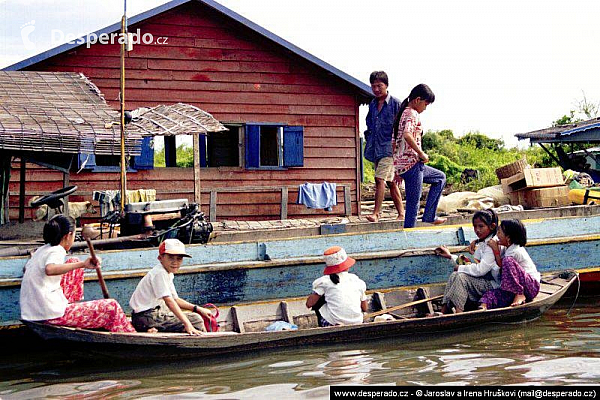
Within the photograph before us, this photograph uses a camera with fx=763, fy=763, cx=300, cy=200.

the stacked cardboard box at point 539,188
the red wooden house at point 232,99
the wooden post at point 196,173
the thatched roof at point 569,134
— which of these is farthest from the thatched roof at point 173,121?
the thatched roof at point 569,134

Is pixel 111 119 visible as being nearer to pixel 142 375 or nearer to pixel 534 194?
pixel 142 375

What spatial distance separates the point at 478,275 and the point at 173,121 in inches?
220

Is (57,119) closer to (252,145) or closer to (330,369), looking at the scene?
(330,369)

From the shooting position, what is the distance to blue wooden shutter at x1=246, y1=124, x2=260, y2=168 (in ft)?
49.8

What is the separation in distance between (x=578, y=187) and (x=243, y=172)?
20.7 ft

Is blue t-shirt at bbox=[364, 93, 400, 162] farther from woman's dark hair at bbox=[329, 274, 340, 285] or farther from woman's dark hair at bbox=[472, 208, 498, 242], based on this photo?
woman's dark hair at bbox=[329, 274, 340, 285]

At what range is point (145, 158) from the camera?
14484mm

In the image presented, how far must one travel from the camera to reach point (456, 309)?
8.29m

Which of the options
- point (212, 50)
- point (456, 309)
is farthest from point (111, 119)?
A: point (212, 50)

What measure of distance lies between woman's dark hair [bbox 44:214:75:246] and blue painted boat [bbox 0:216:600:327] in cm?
107

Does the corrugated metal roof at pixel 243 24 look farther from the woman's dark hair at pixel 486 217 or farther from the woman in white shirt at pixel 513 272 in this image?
the woman in white shirt at pixel 513 272

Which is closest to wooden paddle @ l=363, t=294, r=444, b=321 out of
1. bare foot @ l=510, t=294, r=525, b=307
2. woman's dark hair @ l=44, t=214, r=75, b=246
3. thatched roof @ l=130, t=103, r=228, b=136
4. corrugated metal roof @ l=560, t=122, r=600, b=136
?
bare foot @ l=510, t=294, r=525, b=307

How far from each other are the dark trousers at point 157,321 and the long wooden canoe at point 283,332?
0.86ft

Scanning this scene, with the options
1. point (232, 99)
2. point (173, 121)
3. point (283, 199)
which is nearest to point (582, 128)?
point (283, 199)
